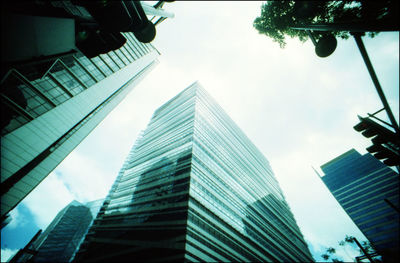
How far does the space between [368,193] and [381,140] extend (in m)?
109

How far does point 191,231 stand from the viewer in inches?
918

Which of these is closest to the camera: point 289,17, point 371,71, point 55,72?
point 371,71

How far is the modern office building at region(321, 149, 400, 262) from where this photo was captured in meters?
63.1

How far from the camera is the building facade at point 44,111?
15.2 meters

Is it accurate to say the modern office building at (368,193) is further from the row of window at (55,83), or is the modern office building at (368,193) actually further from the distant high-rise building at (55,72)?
the row of window at (55,83)

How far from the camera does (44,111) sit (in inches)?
763

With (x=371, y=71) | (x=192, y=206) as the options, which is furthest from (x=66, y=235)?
(x=371, y=71)

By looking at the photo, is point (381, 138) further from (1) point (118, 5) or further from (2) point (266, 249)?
(2) point (266, 249)

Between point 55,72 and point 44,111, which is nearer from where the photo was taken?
point 44,111

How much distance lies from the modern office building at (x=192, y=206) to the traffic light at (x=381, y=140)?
2323cm

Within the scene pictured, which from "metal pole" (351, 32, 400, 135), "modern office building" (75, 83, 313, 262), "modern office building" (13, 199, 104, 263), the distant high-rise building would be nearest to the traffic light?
"metal pole" (351, 32, 400, 135)

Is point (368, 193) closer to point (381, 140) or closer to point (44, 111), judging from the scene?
point (381, 140)

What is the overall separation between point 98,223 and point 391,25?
57.8 meters

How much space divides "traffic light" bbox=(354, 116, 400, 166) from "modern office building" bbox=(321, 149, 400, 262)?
80523 mm
